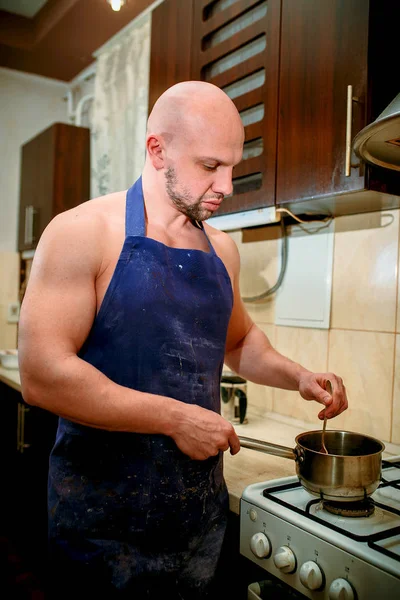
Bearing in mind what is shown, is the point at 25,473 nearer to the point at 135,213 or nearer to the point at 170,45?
the point at 135,213

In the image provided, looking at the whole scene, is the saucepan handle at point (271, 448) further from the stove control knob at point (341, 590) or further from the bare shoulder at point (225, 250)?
the bare shoulder at point (225, 250)

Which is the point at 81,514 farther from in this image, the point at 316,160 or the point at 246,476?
the point at 316,160

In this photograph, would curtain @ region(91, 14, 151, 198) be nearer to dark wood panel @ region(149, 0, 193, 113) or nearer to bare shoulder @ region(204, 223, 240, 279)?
dark wood panel @ region(149, 0, 193, 113)

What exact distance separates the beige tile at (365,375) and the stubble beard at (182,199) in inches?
28.0

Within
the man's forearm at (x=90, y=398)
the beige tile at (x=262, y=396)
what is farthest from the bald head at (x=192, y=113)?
the beige tile at (x=262, y=396)

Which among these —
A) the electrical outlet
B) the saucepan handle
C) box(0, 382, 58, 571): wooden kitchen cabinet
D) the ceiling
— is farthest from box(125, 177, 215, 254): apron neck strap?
the electrical outlet

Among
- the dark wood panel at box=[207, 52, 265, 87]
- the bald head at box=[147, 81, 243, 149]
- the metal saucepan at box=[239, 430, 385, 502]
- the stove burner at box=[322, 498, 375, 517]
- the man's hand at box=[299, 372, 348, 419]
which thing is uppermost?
the dark wood panel at box=[207, 52, 265, 87]

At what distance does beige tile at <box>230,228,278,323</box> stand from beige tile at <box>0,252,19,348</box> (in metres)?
1.90

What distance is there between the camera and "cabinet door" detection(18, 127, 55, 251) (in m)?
2.94

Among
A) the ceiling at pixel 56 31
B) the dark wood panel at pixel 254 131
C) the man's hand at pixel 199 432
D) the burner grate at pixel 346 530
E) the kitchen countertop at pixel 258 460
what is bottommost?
the kitchen countertop at pixel 258 460

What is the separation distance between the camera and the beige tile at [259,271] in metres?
1.91

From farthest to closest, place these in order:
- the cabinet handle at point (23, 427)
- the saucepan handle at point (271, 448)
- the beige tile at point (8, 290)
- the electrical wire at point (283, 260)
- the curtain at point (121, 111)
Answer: the beige tile at point (8, 290) → the curtain at point (121, 111) → the cabinet handle at point (23, 427) → the electrical wire at point (283, 260) → the saucepan handle at point (271, 448)

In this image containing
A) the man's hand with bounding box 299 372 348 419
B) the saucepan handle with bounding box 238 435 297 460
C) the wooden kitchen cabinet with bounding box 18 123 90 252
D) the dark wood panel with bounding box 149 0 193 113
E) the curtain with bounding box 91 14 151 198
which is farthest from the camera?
the wooden kitchen cabinet with bounding box 18 123 90 252

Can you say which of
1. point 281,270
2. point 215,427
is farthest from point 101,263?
point 281,270
